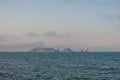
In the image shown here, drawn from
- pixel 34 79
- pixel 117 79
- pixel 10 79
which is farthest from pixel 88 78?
pixel 10 79

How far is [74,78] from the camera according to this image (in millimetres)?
53156

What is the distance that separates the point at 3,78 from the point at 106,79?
60.8 ft

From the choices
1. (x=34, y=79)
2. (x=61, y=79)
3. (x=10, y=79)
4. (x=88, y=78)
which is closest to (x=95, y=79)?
(x=88, y=78)

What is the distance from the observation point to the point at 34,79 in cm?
5066

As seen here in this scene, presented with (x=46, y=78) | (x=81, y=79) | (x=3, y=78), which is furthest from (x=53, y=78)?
(x=3, y=78)

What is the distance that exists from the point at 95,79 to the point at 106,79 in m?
2.02

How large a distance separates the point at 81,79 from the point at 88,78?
7.33 ft

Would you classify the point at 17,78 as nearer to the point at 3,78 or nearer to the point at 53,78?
the point at 3,78

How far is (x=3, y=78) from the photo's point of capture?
51344 mm

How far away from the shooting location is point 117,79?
52188 millimetres

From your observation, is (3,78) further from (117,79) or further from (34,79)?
(117,79)

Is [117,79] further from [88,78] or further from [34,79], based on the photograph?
[34,79]

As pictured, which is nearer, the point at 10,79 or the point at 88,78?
the point at 10,79

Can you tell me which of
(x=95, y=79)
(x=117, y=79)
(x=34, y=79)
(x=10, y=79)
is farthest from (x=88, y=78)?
(x=10, y=79)
